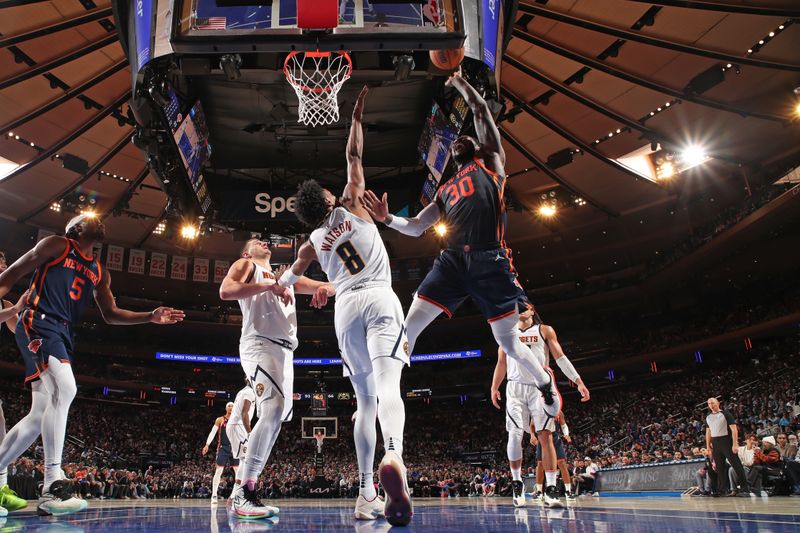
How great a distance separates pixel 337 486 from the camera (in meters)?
25.7

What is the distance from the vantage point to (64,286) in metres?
4.99

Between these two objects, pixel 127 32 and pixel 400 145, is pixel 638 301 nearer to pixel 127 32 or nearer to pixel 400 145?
pixel 400 145

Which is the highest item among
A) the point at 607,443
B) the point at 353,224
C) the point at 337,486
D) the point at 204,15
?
the point at 204,15

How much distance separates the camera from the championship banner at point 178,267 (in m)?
32.0

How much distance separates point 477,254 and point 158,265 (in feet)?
99.0

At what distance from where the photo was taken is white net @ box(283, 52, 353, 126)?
8516 millimetres

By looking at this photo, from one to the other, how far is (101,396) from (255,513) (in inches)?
1324

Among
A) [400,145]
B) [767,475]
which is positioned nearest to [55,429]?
[400,145]

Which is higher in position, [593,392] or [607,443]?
[593,392]

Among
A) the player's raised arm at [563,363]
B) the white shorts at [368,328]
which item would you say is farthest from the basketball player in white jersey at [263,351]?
the player's raised arm at [563,363]

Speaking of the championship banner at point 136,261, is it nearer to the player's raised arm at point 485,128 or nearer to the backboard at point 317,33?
the backboard at point 317,33

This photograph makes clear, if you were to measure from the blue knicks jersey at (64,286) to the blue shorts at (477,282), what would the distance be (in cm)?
305

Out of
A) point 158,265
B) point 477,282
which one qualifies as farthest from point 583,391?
point 158,265

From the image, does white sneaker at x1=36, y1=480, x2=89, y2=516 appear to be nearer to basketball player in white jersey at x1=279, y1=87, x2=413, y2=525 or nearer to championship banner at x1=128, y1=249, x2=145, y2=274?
basketball player in white jersey at x1=279, y1=87, x2=413, y2=525
